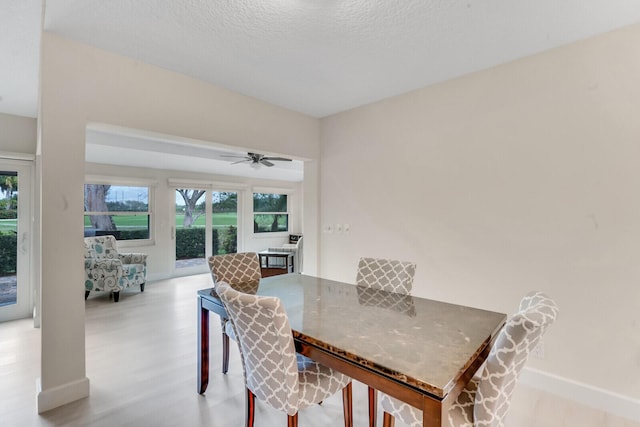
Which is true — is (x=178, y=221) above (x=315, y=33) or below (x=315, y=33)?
below

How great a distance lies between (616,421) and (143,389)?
10.2 feet

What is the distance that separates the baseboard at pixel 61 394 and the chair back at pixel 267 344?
4.88 ft

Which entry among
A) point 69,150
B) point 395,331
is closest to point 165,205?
point 69,150

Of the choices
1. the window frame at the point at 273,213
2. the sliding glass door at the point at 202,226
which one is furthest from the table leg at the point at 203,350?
the window frame at the point at 273,213

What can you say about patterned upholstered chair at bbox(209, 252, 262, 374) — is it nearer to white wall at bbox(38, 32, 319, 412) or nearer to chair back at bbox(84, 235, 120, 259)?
white wall at bbox(38, 32, 319, 412)

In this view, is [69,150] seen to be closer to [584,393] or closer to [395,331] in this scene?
[395,331]

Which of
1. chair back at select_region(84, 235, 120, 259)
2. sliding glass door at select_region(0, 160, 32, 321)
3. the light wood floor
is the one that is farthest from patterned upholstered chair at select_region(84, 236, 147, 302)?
the light wood floor

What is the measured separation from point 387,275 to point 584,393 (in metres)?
1.49

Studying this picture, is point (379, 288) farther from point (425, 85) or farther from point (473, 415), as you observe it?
point (425, 85)

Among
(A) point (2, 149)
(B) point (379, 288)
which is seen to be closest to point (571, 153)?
(B) point (379, 288)

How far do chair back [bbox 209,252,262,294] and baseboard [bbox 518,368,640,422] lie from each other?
2.16 m

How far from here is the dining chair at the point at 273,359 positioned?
132 centimetres

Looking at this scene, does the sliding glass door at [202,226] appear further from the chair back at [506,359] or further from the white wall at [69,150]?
the chair back at [506,359]

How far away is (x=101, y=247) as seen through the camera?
498cm
